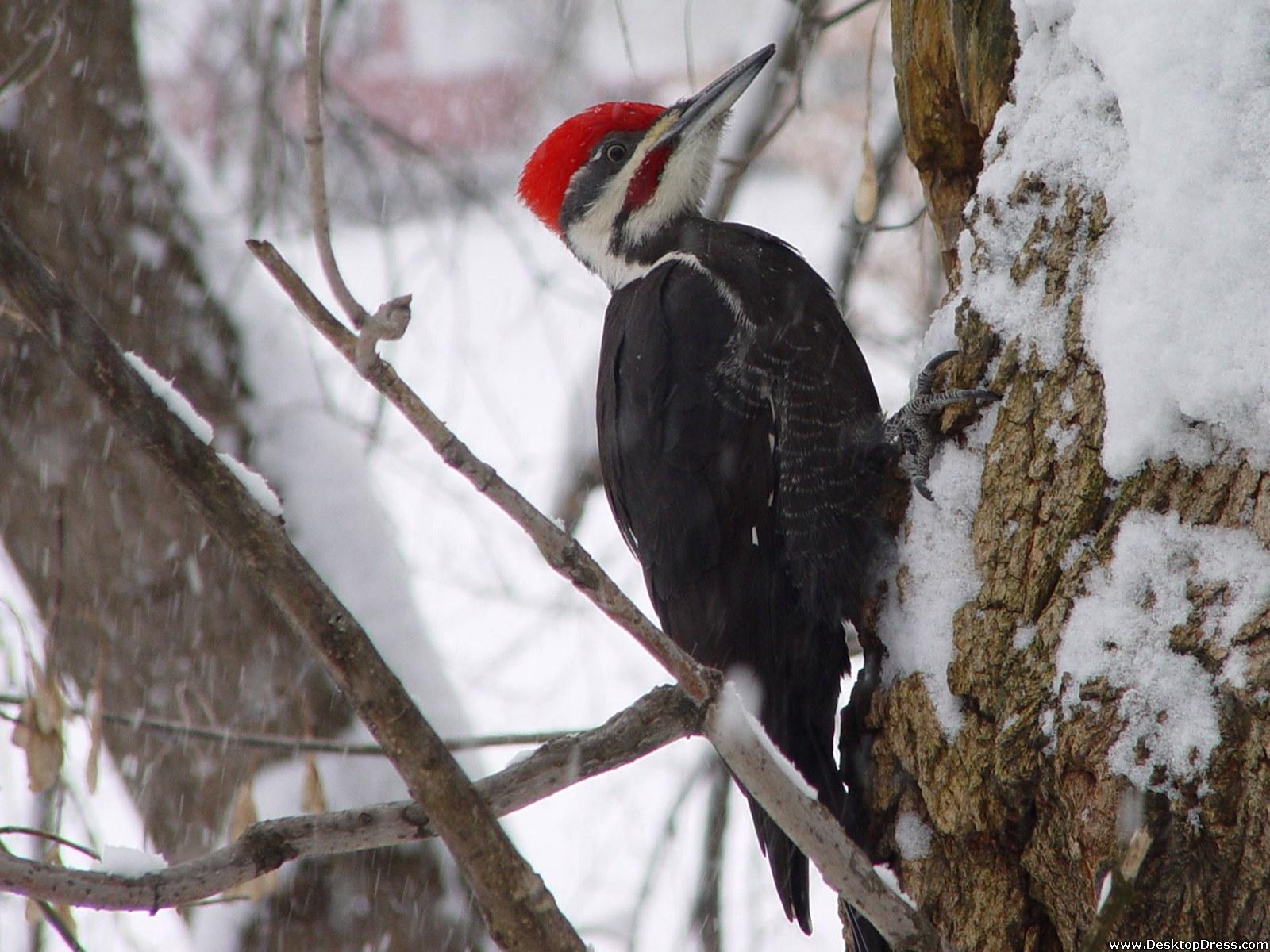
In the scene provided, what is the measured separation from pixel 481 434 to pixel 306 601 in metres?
5.65

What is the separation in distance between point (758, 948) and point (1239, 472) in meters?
3.10

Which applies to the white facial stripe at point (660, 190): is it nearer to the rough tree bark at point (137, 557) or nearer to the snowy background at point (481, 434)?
the snowy background at point (481, 434)

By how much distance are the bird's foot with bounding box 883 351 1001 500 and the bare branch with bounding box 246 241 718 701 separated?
87 cm

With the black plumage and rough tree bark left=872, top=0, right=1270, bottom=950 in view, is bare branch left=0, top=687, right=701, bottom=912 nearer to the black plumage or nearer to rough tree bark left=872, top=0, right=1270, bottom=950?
rough tree bark left=872, top=0, right=1270, bottom=950

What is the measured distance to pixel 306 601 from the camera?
131 cm

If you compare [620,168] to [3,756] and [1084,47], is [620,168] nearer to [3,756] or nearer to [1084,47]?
[1084,47]

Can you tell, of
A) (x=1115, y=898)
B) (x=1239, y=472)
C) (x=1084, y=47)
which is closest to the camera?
(x=1115, y=898)

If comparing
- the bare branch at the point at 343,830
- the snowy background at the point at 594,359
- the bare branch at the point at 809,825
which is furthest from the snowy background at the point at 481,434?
the bare branch at the point at 809,825

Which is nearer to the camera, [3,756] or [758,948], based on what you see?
[3,756]

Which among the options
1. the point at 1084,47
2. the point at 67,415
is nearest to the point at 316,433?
the point at 67,415

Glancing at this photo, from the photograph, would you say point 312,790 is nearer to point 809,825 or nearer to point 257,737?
point 257,737

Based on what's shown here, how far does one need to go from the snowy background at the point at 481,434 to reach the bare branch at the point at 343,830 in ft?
3.24

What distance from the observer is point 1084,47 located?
5.67 ft

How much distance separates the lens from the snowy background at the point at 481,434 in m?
3.21
